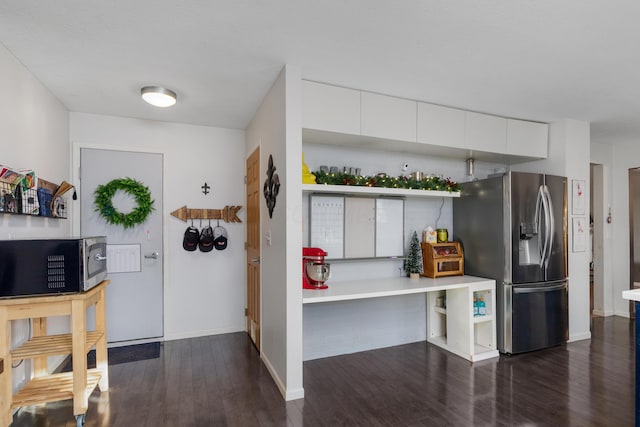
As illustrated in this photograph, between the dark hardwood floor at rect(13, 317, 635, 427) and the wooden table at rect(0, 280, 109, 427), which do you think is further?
the dark hardwood floor at rect(13, 317, 635, 427)

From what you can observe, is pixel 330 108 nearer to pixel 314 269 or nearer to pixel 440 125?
pixel 440 125

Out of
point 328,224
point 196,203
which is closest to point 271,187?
point 328,224

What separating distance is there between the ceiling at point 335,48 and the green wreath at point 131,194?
78cm

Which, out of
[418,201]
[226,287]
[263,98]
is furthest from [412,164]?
[226,287]

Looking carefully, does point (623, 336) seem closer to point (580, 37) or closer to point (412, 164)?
point (412, 164)

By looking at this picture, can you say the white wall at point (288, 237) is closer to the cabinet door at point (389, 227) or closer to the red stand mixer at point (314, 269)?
the red stand mixer at point (314, 269)

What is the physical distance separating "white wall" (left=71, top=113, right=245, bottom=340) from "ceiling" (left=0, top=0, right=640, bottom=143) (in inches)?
16.6

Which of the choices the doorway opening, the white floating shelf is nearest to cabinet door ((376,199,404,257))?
the white floating shelf

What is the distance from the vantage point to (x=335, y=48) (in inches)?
87.8

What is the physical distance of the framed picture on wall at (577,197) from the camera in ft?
12.2

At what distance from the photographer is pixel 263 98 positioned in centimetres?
307

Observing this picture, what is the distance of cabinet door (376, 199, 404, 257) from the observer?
3.47 metres

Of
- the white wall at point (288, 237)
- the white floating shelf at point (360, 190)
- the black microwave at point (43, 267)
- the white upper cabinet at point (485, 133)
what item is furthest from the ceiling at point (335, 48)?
the black microwave at point (43, 267)

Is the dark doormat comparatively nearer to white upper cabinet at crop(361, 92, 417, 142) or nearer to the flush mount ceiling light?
the flush mount ceiling light
